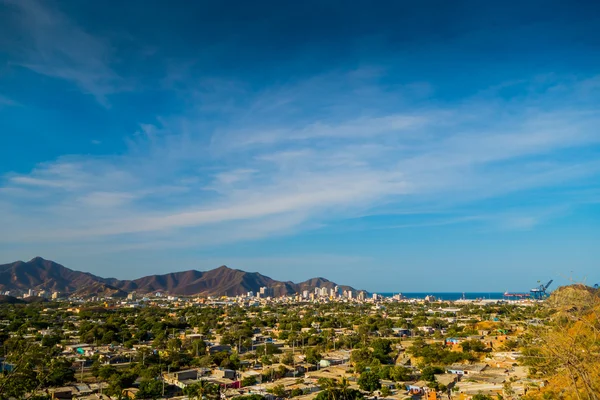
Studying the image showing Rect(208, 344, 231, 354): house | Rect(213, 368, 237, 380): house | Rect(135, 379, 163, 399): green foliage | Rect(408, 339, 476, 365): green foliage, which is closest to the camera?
Rect(135, 379, 163, 399): green foliage

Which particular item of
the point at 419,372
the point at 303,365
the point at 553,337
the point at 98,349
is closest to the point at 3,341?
the point at 98,349

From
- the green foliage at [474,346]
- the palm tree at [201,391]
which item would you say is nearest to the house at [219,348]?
the palm tree at [201,391]

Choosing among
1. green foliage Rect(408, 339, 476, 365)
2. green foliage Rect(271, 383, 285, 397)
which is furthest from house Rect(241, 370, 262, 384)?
green foliage Rect(408, 339, 476, 365)

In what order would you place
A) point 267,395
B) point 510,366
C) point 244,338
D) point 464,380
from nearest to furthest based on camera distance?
1. point 267,395
2. point 464,380
3. point 510,366
4. point 244,338

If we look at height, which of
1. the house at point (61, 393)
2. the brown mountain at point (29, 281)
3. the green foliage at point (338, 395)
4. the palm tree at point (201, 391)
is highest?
the brown mountain at point (29, 281)

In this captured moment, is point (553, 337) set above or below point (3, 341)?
above

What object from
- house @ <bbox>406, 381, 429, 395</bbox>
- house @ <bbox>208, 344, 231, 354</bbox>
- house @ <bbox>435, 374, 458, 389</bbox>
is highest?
house @ <bbox>435, 374, 458, 389</bbox>

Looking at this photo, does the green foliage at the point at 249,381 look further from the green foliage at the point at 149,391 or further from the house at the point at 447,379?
the house at the point at 447,379

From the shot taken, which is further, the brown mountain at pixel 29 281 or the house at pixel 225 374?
the brown mountain at pixel 29 281

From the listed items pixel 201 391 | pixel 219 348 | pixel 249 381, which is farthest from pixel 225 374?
pixel 219 348

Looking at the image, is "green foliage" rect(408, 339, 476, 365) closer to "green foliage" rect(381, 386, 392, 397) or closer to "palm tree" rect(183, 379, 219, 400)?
"green foliage" rect(381, 386, 392, 397)

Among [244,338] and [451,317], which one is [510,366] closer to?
[244,338]
